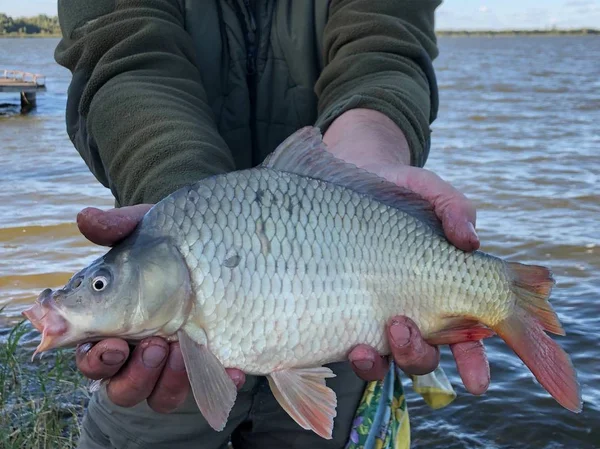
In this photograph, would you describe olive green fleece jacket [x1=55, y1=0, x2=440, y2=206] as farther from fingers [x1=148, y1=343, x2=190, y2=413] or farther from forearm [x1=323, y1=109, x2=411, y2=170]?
fingers [x1=148, y1=343, x2=190, y2=413]

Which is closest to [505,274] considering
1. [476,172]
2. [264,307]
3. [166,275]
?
[264,307]

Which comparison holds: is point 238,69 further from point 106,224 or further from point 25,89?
point 25,89

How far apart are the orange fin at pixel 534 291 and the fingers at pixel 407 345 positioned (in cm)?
31

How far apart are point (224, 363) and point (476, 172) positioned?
32.4 feet

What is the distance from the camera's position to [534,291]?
2.29 meters

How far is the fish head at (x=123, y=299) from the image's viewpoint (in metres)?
1.92

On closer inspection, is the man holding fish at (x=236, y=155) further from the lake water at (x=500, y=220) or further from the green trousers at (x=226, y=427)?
the lake water at (x=500, y=220)

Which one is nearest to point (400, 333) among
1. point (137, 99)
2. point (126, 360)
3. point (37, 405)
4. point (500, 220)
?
point (126, 360)

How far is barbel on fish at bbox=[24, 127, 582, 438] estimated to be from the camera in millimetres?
1968

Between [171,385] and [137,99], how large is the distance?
113 cm

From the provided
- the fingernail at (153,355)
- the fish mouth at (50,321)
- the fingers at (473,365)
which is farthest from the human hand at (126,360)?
the fingers at (473,365)

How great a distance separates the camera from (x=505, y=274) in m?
2.28

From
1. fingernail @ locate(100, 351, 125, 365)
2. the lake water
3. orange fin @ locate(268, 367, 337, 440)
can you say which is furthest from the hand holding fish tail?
the lake water

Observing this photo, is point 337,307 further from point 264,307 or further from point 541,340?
point 541,340
